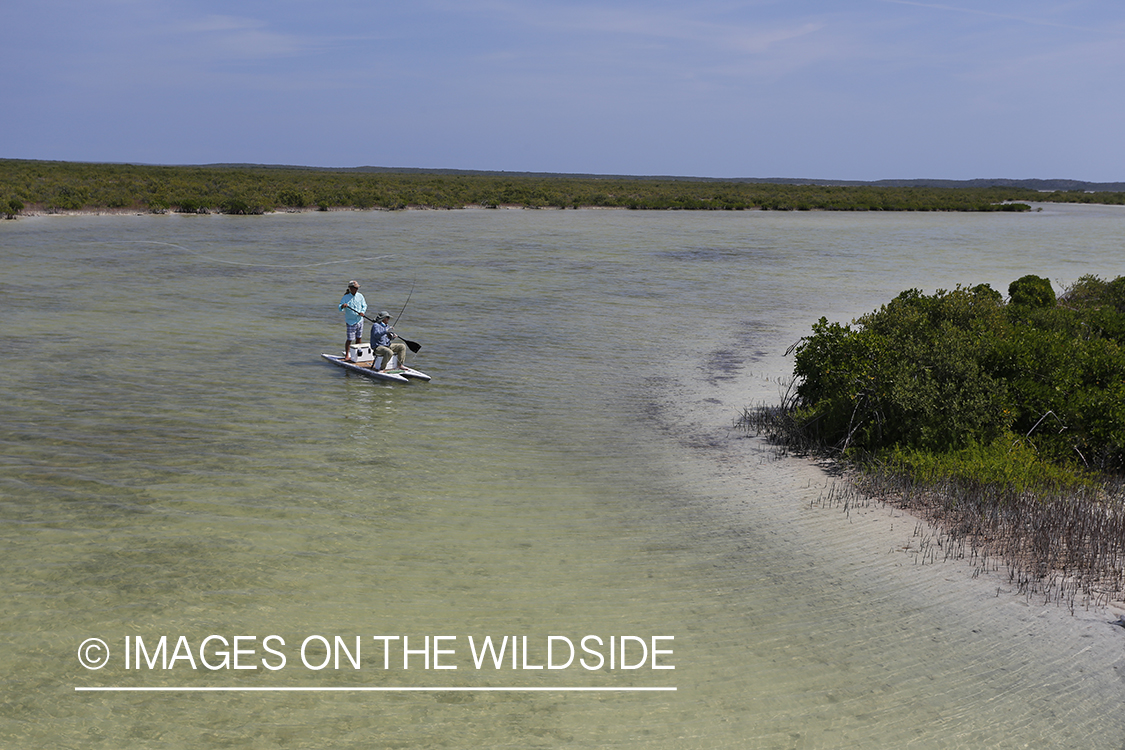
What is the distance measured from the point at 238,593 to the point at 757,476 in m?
6.70

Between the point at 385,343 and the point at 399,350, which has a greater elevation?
the point at 385,343

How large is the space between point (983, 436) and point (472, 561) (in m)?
7.03

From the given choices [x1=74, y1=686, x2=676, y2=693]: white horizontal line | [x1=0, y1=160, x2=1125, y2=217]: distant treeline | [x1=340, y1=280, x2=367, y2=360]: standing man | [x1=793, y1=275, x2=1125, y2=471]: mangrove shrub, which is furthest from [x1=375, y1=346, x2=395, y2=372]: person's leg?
[x1=0, y1=160, x2=1125, y2=217]: distant treeline

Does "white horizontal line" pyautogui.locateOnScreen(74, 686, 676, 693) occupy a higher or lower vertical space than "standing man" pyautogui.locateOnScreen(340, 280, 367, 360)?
lower

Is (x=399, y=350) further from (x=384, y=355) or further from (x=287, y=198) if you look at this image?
(x=287, y=198)

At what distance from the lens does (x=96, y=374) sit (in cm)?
1555

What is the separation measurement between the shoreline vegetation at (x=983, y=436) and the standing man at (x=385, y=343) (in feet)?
21.8

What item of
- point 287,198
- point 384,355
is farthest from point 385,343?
point 287,198

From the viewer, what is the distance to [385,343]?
52.7ft

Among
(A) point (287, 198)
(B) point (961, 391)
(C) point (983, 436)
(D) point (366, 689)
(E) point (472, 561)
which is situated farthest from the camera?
→ (A) point (287, 198)

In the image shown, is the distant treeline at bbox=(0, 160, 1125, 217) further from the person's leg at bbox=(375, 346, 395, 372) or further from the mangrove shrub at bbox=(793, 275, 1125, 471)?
the mangrove shrub at bbox=(793, 275, 1125, 471)

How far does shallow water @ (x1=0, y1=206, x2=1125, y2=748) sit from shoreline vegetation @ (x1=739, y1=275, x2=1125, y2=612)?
63cm

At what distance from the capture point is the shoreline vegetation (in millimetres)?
8586

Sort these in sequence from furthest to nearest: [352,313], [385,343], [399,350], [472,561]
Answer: [352,313] < [399,350] < [385,343] < [472,561]
